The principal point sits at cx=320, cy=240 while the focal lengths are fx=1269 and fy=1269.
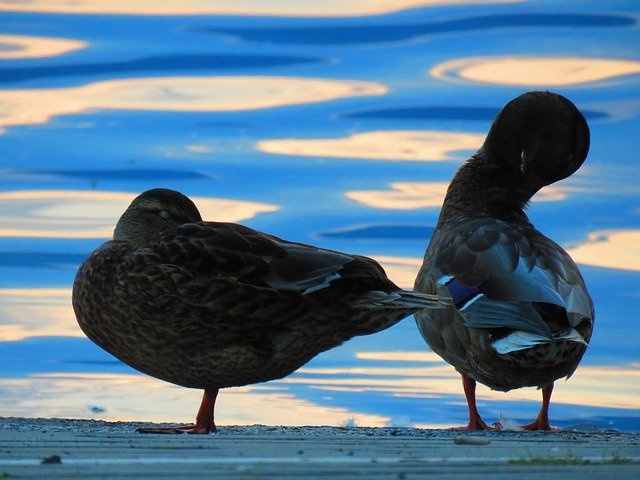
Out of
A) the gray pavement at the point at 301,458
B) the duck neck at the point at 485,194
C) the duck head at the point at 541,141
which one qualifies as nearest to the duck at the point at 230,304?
the gray pavement at the point at 301,458

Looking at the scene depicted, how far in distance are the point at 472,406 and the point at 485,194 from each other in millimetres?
1819

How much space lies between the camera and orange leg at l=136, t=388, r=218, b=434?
575 cm

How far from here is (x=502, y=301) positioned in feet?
21.2

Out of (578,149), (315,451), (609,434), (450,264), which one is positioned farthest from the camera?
(578,149)

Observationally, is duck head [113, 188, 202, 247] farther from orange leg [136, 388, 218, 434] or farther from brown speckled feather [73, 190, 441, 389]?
orange leg [136, 388, 218, 434]

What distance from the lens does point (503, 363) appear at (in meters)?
6.58

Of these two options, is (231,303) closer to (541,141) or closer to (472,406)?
(472,406)

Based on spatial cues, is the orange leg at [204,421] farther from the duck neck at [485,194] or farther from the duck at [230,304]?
the duck neck at [485,194]

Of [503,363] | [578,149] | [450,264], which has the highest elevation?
[578,149]

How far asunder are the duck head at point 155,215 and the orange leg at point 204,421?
4.11ft

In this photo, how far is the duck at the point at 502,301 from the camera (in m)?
6.32

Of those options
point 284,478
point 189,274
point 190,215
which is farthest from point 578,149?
point 284,478

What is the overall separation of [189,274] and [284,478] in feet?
10.3

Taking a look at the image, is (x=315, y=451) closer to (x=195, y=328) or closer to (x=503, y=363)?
(x=195, y=328)
